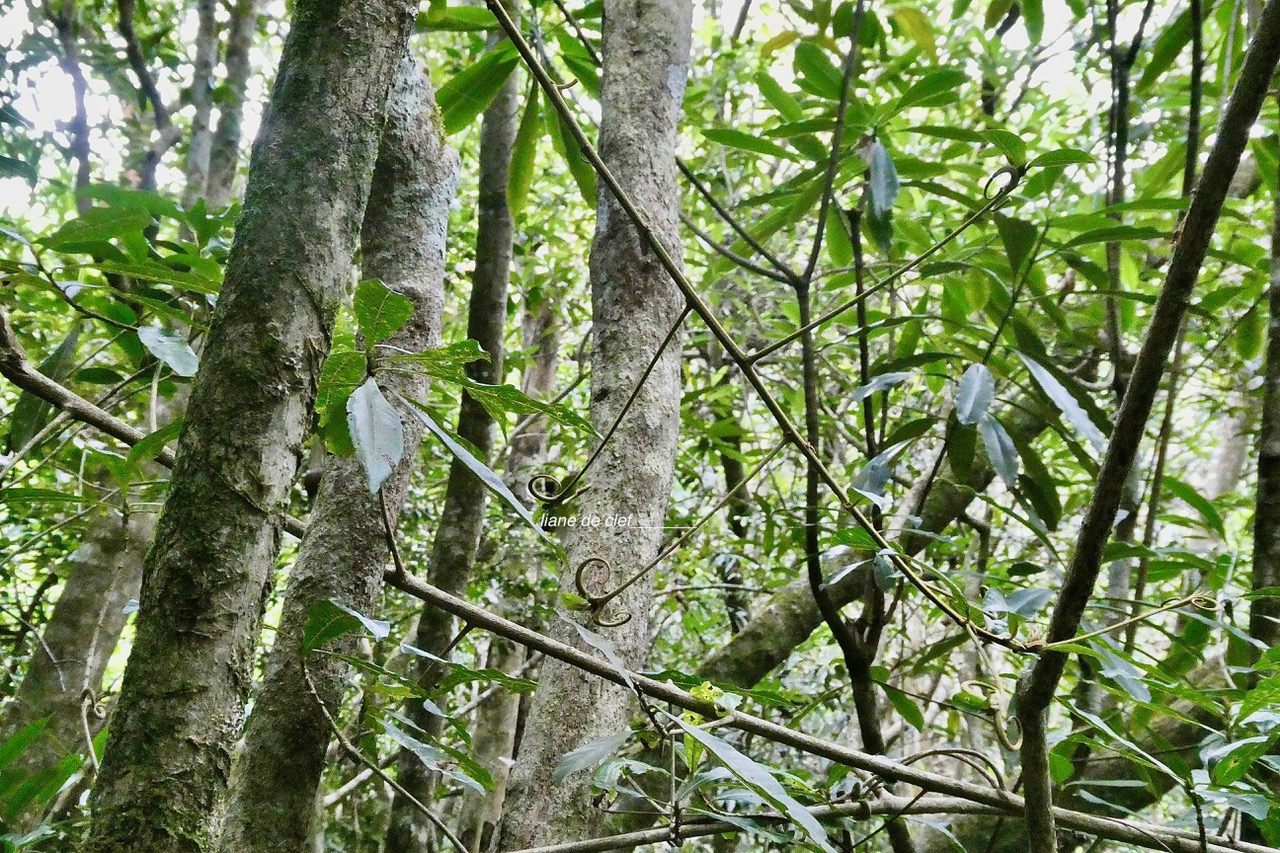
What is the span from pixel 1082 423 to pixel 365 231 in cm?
85

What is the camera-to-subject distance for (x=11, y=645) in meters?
2.50

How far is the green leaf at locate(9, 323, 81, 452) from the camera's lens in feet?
2.98

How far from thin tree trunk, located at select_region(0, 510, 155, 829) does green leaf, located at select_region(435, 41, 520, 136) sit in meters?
1.13

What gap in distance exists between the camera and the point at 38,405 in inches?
36.2

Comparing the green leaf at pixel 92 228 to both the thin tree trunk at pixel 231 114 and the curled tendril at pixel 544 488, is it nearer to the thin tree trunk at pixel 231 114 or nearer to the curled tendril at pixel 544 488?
the curled tendril at pixel 544 488

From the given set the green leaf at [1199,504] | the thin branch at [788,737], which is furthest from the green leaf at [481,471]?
the green leaf at [1199,504]

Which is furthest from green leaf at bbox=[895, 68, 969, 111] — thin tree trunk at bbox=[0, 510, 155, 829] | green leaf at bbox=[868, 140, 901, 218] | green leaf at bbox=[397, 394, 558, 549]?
thin tree trunk at bbox=[0, 510, 155, 829]

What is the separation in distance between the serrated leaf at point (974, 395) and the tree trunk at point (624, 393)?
0.31 metres

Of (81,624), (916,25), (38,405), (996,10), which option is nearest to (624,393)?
(38,405)

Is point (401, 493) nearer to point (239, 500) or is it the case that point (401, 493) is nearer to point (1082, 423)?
point (239, 500)

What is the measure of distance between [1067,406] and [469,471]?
0.91 metres

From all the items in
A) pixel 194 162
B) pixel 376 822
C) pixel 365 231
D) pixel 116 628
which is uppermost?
pixel 194 162

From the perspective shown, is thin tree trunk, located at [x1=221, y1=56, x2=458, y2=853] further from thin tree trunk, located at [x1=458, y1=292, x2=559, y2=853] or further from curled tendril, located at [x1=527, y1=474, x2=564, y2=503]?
thin tree trunk, located at [x1=458, y1=292, x2=559, y2=853]

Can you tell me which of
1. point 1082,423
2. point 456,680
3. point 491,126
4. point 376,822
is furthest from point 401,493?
point 376,822
